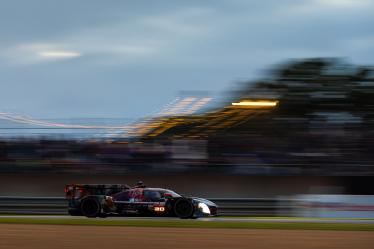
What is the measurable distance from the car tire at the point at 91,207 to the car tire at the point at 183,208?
205cm

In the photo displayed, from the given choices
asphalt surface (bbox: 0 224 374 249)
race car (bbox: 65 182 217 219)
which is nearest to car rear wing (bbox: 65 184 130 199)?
race car (bbox: 65 182 217 219)

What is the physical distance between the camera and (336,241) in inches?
443

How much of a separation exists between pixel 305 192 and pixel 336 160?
1.45 metres

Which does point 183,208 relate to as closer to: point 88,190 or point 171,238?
point 88,190

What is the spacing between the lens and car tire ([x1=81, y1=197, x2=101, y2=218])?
58.7 ft

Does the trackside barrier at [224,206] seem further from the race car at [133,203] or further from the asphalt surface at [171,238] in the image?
the asphalt surface at [171,238]

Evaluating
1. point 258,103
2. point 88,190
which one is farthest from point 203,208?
point 258,103

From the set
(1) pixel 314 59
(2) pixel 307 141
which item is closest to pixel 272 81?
(1) pixel 314 59

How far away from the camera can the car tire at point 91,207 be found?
1791 cm

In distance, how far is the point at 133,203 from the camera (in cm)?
1784

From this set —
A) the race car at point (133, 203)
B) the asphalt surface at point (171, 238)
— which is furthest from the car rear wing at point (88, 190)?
the asphalt surface at point (171, 238)

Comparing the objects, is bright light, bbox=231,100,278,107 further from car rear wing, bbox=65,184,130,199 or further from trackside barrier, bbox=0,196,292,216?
car rear wing, bbox=65,184,130,199

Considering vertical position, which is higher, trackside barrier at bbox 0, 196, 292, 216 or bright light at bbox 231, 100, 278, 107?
bright light at bbox 231, 100, 278, 107

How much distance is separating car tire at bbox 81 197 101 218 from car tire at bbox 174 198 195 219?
205 centimetres
